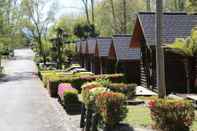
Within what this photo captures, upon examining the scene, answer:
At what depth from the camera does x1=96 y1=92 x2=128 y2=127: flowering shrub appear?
574 inches

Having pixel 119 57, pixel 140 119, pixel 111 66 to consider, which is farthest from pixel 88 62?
pixel 140 119

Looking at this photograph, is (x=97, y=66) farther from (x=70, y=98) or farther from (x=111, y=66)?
(x=70, y=98)

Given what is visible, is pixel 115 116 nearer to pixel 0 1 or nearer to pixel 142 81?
pixel 142 81

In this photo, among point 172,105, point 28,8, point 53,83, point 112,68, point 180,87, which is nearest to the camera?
point 172,105

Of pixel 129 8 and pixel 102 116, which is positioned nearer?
pixel 102 116

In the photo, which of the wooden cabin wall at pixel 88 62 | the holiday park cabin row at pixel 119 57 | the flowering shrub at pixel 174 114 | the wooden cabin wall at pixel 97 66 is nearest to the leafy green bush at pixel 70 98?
the flowering shrub at pixel 174 114

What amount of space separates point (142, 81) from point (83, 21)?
56.0 metres

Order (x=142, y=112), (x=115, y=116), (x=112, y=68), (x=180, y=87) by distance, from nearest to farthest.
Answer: (x=115, y=116)
(x=142, y=112)
(x=180, y=87)
(x=112, y=68)

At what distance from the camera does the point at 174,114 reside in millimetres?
12672

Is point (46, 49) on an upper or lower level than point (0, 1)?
lower

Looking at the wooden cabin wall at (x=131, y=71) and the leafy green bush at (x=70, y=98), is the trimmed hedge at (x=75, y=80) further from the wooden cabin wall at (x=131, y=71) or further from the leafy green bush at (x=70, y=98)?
the leafy green bush at (x=70, y=98)

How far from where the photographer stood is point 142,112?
770 inches

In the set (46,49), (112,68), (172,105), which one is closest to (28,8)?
(46,49)

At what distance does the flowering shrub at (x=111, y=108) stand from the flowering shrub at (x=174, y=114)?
79.0 inches
